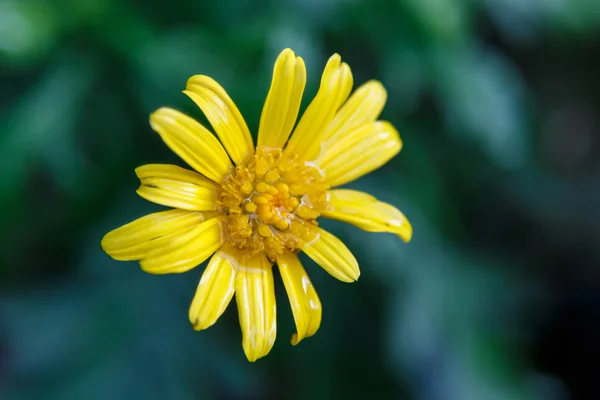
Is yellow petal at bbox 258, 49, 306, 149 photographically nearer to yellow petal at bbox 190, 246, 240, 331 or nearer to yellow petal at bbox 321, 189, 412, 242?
yellow petal at bbox 321, 189, 412, 242

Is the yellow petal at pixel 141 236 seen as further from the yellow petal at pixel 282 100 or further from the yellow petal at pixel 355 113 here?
the yellow petal at pixel 355 113

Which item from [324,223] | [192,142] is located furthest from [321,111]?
[324,223]

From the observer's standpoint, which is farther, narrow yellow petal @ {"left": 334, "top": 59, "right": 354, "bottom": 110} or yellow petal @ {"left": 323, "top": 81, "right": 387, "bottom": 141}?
yellow petal @ {"left": 323, "top": 81, "right": 387, "bottom": 141}

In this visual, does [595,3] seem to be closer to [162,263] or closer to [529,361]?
[529,361]

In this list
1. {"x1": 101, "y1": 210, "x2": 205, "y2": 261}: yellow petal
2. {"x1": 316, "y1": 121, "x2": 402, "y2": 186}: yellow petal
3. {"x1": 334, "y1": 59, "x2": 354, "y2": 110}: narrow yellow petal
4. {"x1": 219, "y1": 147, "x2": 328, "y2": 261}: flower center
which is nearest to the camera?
{"x1": 101, "y1": 210, "x2": 205, "y2": 261}: yellow petal

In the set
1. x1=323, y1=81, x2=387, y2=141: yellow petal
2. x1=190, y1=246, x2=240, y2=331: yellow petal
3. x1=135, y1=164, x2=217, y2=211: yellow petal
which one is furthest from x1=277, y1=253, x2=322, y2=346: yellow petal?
x1=323, y1=81, x2=387, y2=141: yellow petal

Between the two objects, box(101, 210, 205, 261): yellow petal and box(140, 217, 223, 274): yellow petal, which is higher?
box(101, 210, 205, 261): yellow petal

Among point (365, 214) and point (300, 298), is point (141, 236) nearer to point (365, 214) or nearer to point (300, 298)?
point (300, 298)
